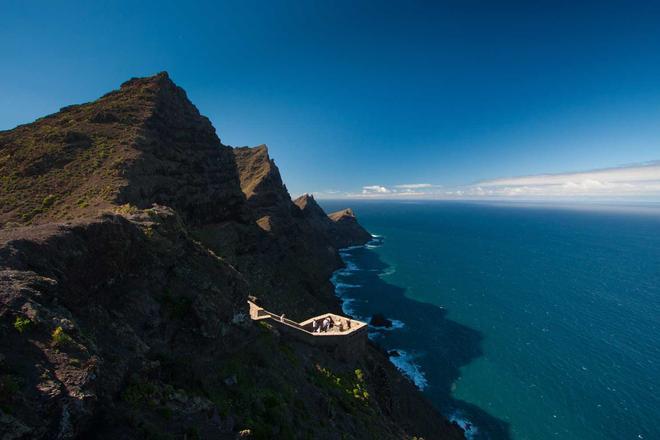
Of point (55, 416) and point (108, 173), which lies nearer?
point (55, 416)

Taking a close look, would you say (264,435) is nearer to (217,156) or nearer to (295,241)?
(217,156)

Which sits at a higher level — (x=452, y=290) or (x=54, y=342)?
(x=54, y=342)

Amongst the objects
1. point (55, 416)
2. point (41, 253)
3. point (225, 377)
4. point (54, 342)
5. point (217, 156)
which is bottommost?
point (225, 377)

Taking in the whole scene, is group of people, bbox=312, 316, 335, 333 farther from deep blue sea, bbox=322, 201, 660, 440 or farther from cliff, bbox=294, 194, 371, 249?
cliff, bbox=294, 194, 371, 249

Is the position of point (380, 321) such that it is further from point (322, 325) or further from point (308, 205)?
point (308, 205)

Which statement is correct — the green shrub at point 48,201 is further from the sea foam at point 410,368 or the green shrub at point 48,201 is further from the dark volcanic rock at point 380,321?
the dark volcanic rock at point 380,321

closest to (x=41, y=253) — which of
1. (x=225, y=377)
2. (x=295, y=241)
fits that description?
(x=225, y=377)

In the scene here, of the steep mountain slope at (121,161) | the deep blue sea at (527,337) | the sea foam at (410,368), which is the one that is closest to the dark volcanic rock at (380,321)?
the deep blue sea at (527,337)
